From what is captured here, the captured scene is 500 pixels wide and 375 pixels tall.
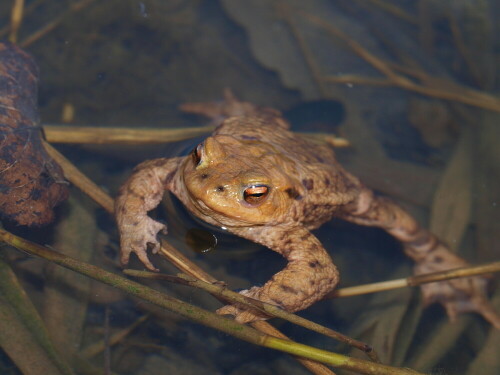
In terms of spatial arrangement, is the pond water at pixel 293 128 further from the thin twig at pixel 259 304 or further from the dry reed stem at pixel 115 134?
the thin twig at pixel 259 304

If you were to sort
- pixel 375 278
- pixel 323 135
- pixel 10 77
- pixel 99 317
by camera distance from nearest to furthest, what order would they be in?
pixel 99 317 < pixel 10 77 < pixel 375 278 < pixel 323 135

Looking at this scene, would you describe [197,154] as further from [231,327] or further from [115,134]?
[115,134]

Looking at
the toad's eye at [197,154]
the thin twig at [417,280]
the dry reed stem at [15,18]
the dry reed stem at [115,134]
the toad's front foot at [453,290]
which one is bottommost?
the toad's front foot at [453,290]

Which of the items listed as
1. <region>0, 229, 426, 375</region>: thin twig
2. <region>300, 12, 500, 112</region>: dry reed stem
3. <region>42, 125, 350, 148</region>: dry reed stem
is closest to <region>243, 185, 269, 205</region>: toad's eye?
<region>0, 229, 426, 375</region>: thin twig

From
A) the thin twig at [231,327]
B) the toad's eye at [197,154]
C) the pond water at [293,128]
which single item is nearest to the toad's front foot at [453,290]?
the pond water at [293,128]

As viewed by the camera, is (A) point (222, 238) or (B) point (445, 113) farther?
(B) point (445, 113)

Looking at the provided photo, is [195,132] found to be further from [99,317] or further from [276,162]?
[99,317]

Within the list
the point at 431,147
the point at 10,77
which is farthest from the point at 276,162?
the point at 431,147
